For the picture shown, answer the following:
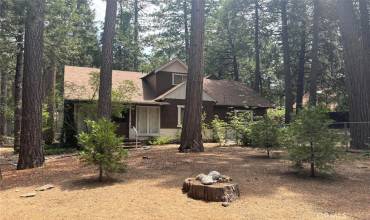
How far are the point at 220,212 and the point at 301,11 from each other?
87.5 ft

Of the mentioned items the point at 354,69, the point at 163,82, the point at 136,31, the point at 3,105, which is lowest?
the point at 3,105

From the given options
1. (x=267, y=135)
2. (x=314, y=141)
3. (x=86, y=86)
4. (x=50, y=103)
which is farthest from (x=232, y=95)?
(x=314, y=141)

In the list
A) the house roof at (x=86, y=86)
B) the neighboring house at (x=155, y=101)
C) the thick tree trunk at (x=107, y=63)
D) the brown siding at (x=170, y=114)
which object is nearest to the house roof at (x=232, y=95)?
the neighboring house at (x=155, y=101)

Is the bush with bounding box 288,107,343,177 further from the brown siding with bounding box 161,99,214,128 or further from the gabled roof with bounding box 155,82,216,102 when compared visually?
the brown siding with bounding box 161,99,214,128

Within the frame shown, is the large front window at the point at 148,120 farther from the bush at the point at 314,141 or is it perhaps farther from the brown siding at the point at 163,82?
the bush at the point at 314,141

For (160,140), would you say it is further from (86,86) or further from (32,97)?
(32,97)

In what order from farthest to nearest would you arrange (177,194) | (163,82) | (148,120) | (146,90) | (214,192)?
(146,90) < (163,82) < (148,120) < (177,194) < (214,192)

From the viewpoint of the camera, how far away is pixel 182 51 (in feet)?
132

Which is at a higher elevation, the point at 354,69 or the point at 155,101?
the point at 354,69

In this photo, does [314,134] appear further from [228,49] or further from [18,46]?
[228,49]

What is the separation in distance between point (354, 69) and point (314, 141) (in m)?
7.17

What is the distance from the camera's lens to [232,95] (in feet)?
91.7

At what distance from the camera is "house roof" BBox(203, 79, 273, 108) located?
2695cm

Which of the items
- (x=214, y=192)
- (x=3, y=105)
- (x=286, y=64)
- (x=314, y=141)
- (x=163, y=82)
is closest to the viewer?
(x=214, y=192)
